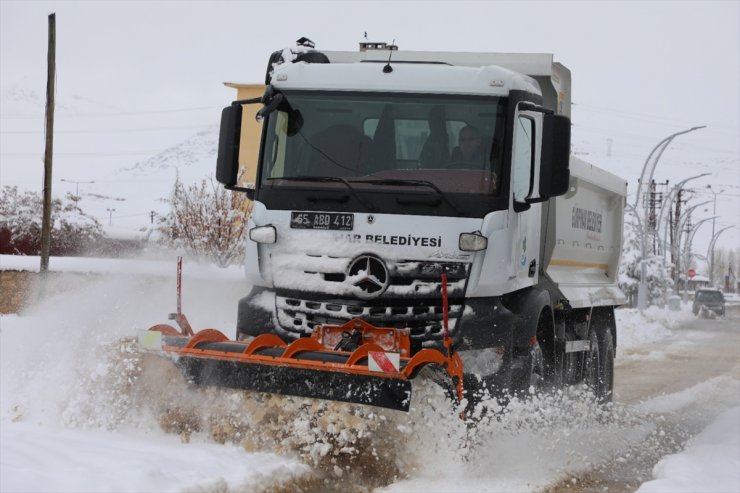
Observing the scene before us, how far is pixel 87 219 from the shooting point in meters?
42.2

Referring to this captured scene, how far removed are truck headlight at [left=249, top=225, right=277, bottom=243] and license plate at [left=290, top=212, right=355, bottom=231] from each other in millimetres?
157

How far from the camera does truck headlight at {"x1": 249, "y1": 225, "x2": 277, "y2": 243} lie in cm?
795

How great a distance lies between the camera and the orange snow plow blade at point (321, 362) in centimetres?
684

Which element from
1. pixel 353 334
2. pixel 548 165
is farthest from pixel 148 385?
pixel 548 165

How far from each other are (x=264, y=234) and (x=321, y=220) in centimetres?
49

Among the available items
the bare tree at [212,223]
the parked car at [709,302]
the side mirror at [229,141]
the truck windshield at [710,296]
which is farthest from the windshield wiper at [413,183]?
the truck windshield at [710,296]

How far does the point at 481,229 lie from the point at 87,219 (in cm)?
3663

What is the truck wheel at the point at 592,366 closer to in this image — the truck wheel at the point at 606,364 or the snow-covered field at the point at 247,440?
the truck wheel at the point at 606,364

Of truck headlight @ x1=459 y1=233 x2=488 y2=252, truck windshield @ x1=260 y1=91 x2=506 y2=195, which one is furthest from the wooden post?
truck headlight @ x1=459 y1=233 x2=488 y2=252

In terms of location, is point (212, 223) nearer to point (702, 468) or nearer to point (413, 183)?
point (413, 183)

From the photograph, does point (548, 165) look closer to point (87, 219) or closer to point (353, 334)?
point (353, 334)

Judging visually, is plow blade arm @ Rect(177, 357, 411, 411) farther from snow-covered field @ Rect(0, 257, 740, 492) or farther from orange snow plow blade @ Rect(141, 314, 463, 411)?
A: snow-covered field @ Rect(0, 257, 740, 492)

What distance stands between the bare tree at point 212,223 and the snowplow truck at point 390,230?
27.9 metres

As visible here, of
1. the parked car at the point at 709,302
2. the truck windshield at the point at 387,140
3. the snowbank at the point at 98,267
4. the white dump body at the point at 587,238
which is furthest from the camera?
the parked car at the point at 709,302
